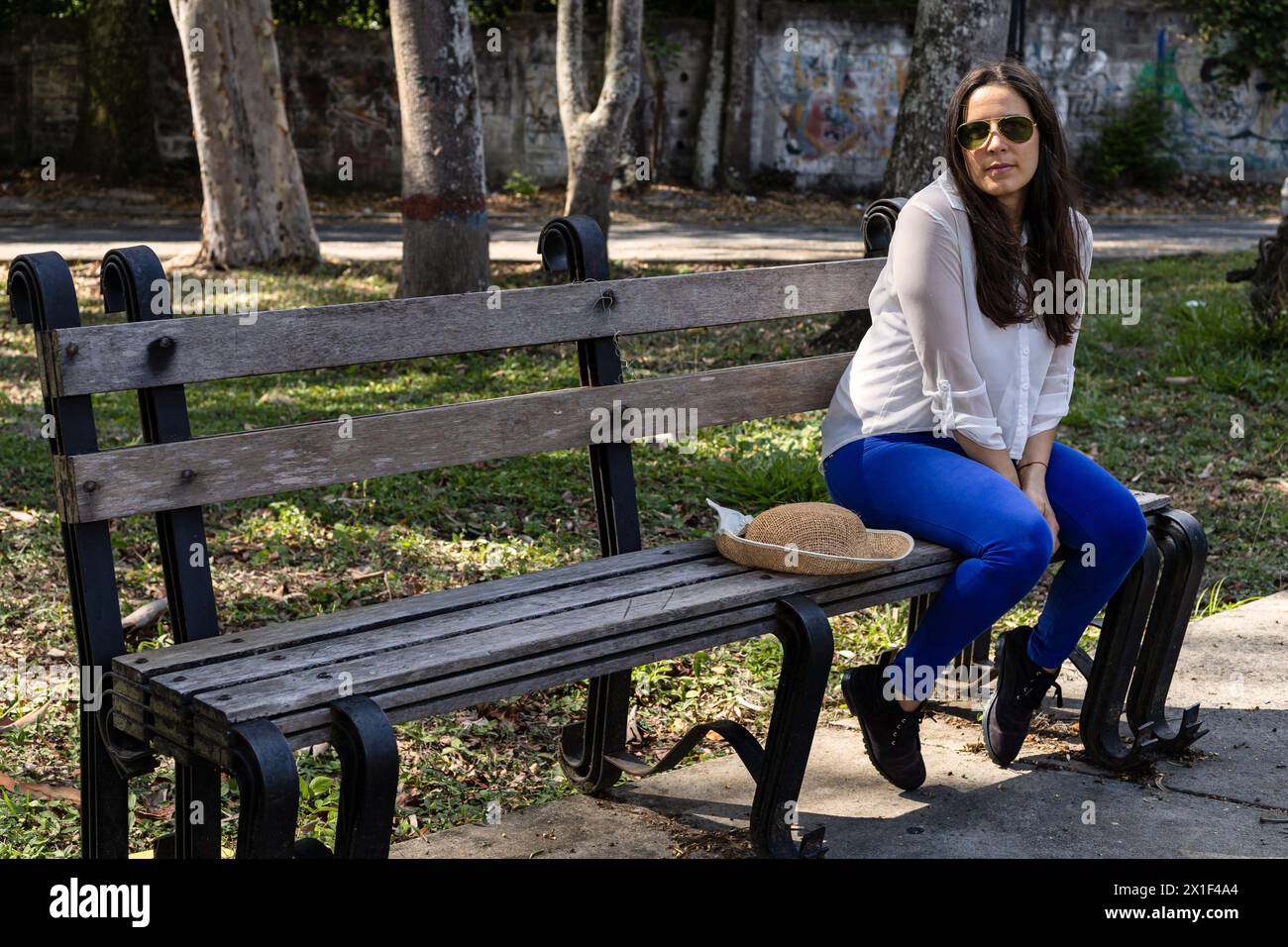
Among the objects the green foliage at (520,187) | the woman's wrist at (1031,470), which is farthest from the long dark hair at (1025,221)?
the green foliage at (520,187)

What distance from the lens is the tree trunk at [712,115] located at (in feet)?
70.3

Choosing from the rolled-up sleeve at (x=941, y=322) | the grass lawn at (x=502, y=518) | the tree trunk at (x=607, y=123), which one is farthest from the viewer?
the tree trunk at (x=607, y=123)

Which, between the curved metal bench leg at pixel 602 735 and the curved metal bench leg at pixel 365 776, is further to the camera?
the curved metal bench leg at pixel 602 735

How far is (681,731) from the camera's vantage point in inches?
173

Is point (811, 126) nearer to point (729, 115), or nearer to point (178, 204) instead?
point (729, 115)

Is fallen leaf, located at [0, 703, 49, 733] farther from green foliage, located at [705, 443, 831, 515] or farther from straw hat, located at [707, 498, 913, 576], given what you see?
green foliage, located at [705, 443, 831, 515]

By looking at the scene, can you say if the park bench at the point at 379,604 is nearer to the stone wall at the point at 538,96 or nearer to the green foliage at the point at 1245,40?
the stone wall at the point at 538,96

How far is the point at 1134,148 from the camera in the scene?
73.5 ft

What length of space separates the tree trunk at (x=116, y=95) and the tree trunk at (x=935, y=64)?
13848 mm

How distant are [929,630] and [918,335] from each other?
0.71m

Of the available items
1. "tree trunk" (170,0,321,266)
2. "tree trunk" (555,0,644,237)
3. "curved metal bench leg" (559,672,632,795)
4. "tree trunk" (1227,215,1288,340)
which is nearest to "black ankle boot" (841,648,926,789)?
"curved metal bench leg" (559,672,632,795)

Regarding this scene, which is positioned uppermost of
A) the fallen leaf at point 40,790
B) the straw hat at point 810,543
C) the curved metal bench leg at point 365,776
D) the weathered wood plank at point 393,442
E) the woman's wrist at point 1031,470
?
the weathered wood plank at point 393,442

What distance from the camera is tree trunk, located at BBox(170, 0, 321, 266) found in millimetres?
12250
